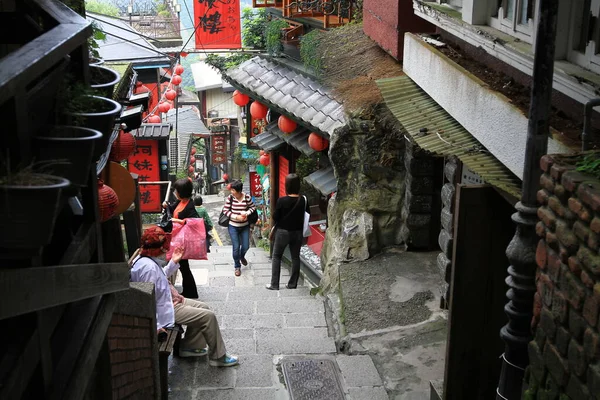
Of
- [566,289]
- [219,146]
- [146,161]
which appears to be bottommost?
[219,146]

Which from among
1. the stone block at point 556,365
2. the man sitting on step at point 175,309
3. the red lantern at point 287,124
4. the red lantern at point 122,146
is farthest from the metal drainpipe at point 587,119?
the red lantern at point 287,124

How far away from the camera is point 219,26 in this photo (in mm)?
19484

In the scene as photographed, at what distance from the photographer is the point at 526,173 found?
440 centimetres

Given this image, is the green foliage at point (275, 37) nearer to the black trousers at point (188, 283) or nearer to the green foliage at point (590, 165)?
the black trousers at point (188, 283)

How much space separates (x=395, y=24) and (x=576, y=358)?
24.7 ft

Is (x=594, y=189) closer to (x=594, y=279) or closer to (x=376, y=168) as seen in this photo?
(x=594, y=279)

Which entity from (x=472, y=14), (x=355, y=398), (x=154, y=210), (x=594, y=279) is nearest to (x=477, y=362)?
(x=355, y=398)

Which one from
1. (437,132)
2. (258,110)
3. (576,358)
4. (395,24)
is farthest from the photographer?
(258,110)

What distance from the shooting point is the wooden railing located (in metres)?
2.62

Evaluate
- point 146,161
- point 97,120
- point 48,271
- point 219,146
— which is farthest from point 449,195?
point 219,146

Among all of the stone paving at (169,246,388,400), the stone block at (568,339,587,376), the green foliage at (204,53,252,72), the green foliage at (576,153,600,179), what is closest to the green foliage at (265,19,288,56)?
the green foliage at (204,53,252,72)

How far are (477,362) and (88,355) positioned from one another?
3439 mm

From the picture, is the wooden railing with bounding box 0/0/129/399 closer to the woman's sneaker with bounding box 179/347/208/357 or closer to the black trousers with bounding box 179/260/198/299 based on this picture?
the woman's sneaker with bounding box 179/347/208/357

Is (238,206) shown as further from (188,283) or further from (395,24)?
(395,24)
